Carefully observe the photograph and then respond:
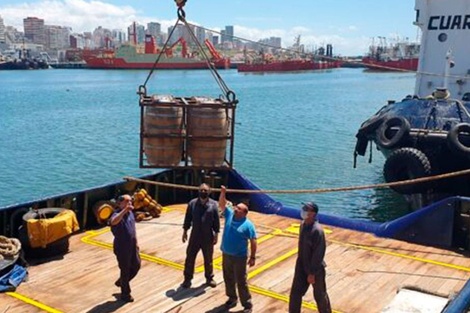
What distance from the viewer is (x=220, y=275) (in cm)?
886

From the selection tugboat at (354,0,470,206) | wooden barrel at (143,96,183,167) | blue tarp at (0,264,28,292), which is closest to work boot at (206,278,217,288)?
wooden barrel at (143,96,183,167)

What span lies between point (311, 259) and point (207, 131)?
9.27 feet

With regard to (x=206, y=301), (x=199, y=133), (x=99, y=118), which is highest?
(x=199, y=133)

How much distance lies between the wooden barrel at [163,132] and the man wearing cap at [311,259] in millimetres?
2722

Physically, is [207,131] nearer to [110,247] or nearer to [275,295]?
[275,295]

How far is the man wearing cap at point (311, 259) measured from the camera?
6637 mm

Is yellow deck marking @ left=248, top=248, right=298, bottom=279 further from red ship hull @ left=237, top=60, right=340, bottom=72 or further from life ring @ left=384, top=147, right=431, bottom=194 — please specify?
red ship hull @ left=237, top=60, right=340, bottom=72

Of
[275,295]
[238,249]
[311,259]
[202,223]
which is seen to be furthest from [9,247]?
[311,259]

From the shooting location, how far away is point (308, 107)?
61.4 m

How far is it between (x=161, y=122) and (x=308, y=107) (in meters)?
53.9

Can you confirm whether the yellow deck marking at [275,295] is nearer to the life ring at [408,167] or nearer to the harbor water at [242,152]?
the harbor water at [242,152]

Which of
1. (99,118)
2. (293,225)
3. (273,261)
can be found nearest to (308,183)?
(293,225)

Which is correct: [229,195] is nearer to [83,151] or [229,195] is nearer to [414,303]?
[414,303]

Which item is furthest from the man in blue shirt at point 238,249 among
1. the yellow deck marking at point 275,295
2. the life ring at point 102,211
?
the life ring at point 102,211
